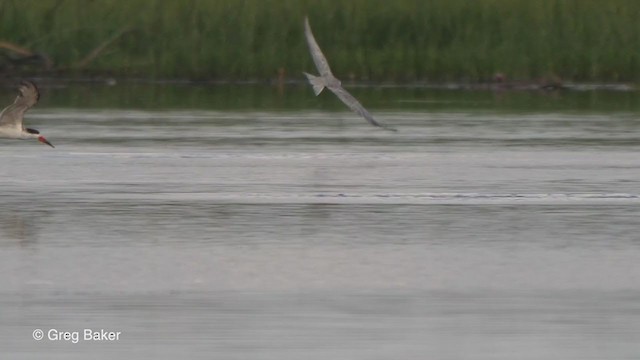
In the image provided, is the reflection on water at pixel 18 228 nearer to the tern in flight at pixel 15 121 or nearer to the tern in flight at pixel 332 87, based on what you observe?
the tern in flight at pixel 15 121

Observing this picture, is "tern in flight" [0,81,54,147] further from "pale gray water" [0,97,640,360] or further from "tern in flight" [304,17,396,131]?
"tern in flight" [304,17,396,131]

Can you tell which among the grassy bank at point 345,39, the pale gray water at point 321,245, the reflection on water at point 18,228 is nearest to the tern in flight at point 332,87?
the pale gray water at point 321,245

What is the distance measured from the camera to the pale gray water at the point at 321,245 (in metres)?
8.88

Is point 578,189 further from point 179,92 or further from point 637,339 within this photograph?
point 179,92

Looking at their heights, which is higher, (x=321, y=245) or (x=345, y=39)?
(x=321, y=245)

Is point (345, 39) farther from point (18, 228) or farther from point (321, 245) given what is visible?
point (321, 245)

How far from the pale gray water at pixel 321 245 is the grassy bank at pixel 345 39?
740 centimetres

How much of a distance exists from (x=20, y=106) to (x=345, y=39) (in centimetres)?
1163

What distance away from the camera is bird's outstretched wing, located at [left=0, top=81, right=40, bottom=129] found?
14797 millimetres

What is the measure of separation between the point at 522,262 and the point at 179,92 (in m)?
14.0

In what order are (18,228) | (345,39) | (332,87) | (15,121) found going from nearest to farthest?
1. (18,228)
2. (332,87)
3. (15,121)
4. (345,39)

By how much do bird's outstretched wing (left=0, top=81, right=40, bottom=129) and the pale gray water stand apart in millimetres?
414

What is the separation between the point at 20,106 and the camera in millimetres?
15266

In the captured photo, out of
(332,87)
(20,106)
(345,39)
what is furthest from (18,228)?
(345,39)
